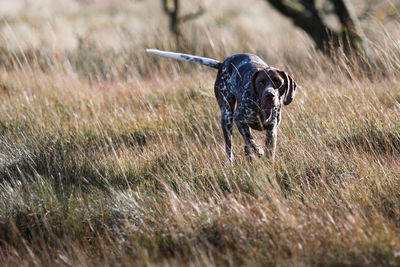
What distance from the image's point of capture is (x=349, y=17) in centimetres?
705

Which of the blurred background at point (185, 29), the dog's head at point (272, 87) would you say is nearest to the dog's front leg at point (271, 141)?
the dog's head at point (272, 87)

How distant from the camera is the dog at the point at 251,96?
358 cm

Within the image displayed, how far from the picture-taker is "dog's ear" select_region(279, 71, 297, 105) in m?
3.61

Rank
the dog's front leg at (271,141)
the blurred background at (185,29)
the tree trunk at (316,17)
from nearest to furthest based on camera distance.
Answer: the dog's front leg at (271,141)
the blurred background at (185,29)
the tree trunk at (316,17)

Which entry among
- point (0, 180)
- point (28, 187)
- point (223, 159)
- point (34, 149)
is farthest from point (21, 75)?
point (223, 159)

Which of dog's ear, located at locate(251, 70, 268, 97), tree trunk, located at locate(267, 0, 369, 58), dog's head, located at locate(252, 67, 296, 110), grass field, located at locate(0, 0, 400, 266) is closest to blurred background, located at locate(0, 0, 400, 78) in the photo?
tree trunk, located at locate(267, 0, 369, 58)

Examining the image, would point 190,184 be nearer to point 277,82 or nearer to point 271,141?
point 271,141

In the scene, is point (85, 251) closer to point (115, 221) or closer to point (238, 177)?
Answer: point (115, 221)

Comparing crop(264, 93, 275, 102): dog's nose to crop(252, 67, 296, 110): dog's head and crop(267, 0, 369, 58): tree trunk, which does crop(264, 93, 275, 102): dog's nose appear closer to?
crop(252, 67, 296, 110): dog's head

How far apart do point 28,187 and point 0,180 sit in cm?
55

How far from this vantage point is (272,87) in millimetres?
3539

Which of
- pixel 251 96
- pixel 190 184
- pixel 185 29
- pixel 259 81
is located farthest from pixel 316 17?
pixel 190 184

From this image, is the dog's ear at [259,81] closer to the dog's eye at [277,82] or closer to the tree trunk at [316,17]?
the dog's eye at [277,82]

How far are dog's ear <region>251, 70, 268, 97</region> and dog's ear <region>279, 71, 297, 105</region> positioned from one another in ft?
0.45
